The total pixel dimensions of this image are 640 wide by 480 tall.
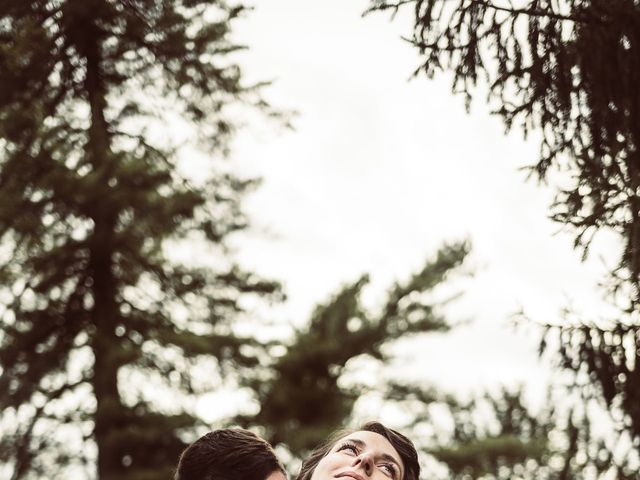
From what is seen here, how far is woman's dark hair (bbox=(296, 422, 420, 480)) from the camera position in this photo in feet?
16.1

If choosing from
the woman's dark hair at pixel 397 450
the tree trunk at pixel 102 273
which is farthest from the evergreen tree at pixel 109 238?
the woman's dark hair at pixel 397 450

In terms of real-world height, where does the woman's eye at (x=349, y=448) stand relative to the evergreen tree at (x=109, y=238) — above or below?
below

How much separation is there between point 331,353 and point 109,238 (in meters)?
5.13

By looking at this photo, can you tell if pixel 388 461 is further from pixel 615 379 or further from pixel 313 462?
pixel 615 379

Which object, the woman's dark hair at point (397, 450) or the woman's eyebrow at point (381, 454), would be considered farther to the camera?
the woman's dark hair at point (397, 450)

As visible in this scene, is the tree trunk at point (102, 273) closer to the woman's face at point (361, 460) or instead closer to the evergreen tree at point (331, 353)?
the evergreen tree at point (331, 353)

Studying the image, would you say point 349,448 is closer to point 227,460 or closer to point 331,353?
point 227,460

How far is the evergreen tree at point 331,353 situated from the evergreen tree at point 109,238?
106 cm

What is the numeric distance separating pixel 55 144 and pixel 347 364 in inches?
282

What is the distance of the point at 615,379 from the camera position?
15.7 ft

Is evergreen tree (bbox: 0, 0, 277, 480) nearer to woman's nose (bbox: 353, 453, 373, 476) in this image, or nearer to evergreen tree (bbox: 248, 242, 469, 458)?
evergreen tree (bbox: 248, 242, 469, 458)

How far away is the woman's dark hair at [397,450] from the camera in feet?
16.1

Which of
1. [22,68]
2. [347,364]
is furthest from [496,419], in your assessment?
[22,68]

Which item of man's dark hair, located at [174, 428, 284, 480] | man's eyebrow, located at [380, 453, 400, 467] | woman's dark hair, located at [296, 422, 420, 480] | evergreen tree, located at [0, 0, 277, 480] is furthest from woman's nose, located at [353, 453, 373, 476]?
evergreen tree, located at [0, 0, 277, 480]
